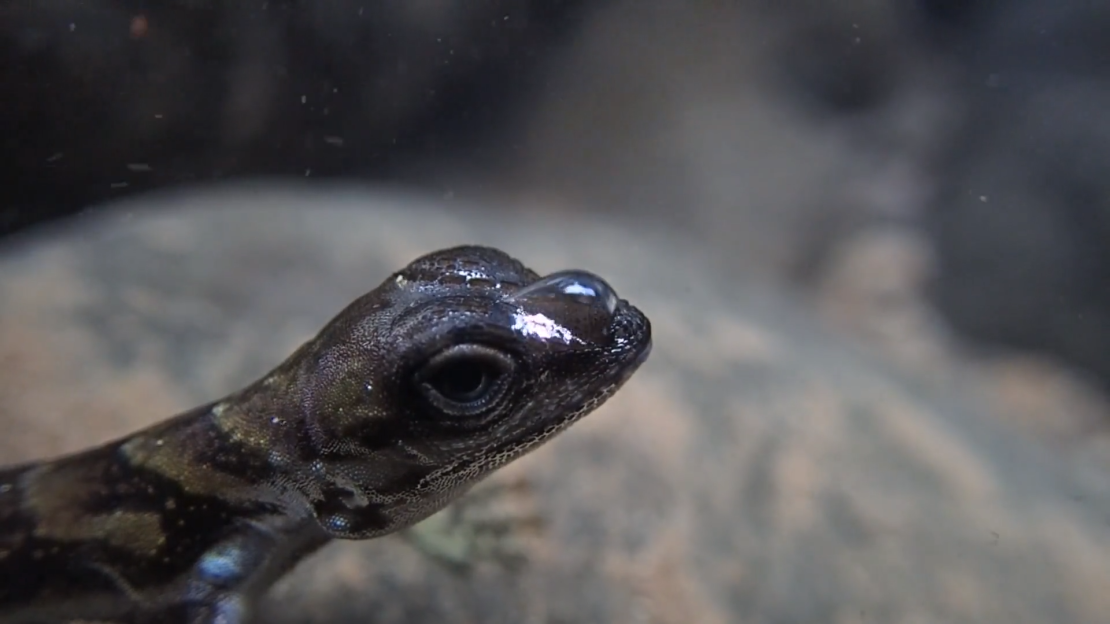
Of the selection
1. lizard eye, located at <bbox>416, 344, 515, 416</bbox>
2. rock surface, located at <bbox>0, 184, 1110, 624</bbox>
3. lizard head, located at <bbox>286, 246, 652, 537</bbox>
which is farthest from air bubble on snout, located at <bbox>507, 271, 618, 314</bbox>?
rock surface, located at <bbox>0, 184, 1110, 624</bbox>

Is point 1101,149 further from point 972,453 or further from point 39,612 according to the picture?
point 39,612

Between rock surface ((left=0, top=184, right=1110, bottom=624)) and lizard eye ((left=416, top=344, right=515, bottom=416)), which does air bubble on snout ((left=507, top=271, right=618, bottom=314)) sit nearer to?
lizard eye ((left=416, top=344, right=515, bottom=416))

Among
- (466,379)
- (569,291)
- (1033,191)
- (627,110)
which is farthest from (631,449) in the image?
(1033,191)

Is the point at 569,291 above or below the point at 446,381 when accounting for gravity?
above

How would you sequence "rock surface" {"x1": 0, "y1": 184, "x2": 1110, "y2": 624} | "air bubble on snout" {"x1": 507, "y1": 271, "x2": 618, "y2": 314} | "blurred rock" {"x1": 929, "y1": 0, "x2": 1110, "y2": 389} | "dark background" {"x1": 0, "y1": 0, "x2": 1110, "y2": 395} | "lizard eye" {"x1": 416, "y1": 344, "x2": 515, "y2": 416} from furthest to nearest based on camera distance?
"blurred rock" {"x1": 929, "y1": 0, "x2": 1110, "y2": 389}, "dark background" {"x1": 0, "y1": 0, "x2": 1110, "y2": 395}, "rock surface" {"x1": 0, "y1": 184, "x2": 1110, "y2": 624}, "air bubble on snout" {"x1": 507, "y1": 271, "x2": 618, "y2": 314}, "lizard eye" {"x1": 416, "y1": 344, "x2": 515, "y2": 416}

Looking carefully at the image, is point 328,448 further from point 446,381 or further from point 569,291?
point 569,291

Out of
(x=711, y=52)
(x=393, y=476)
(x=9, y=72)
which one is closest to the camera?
(x=393, y=476)

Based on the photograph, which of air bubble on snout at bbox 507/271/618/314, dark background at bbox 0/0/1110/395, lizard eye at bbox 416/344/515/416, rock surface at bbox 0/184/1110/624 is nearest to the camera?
lizard eye at bbox 416/344/515/416

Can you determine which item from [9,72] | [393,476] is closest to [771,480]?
[393,476]
